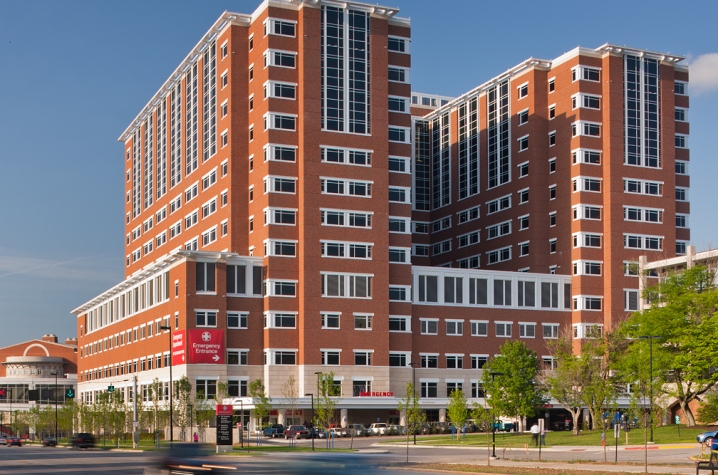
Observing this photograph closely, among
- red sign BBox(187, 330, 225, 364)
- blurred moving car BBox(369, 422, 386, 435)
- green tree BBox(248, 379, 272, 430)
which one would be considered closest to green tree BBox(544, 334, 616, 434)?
blurred moving car BBox(369, 422, 386, 435)

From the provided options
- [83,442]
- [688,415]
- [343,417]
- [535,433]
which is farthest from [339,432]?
[535,433]

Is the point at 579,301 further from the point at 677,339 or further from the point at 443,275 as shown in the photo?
the point at 677,339

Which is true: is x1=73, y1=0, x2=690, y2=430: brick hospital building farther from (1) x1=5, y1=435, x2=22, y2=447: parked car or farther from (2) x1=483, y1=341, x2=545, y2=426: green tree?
(2) x1=483, y1=341, x2=545, y2=426: green tree

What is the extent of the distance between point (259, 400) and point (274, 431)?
4088 millimetres

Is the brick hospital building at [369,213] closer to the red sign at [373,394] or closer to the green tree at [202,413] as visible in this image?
the red sign at [373,394]

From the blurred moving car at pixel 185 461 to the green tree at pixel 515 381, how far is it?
62012 millimetres

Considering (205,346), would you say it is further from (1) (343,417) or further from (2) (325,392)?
(2) (325,392)

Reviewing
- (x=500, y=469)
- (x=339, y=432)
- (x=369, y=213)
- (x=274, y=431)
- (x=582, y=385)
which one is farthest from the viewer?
(x=369, y=213)

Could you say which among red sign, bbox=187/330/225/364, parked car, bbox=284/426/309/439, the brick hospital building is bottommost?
parked car, bbox=284/426/309/439

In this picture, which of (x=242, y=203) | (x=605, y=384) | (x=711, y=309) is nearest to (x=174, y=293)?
(x=242, y=203)

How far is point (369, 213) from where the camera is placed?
116438 millimetres

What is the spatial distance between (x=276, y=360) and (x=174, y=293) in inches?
580

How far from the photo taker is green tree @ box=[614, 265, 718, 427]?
9062 cm

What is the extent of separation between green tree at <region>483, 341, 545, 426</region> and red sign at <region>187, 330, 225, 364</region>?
33380mm
